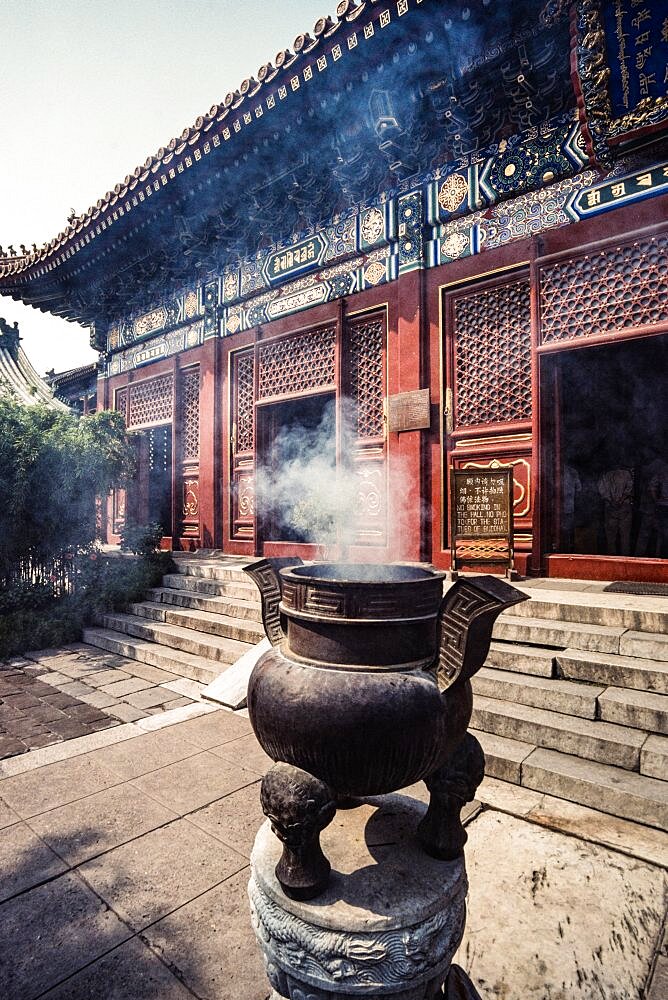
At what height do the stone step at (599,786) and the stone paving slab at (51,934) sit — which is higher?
the stone step at (599,786)

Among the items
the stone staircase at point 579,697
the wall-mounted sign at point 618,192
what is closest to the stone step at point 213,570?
the stone staircase at point 579,697

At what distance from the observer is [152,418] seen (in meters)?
10.2

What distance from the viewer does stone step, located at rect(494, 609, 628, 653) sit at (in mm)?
3666

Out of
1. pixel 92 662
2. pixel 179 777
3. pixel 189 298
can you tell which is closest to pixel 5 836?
pixel 179 777

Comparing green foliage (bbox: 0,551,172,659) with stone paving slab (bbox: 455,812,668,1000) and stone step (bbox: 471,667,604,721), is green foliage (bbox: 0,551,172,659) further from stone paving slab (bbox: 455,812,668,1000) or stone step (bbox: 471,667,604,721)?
stone paving slab (bbox: 455,812,668,1000)

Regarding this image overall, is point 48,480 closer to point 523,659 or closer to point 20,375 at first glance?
point 523,659

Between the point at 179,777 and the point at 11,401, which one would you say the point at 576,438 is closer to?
the point at 179,777

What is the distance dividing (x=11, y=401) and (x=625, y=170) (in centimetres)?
768

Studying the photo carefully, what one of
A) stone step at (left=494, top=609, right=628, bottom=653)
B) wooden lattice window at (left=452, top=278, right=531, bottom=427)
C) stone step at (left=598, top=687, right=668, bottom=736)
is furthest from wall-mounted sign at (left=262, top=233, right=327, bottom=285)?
stone step at (left=598, top=687, right=668, bottom=736)

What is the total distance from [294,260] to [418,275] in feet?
7.28

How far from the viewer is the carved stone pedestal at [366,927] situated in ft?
4.74

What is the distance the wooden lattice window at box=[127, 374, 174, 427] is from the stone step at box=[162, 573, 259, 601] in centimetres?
374

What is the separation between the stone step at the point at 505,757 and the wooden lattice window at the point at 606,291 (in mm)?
3993

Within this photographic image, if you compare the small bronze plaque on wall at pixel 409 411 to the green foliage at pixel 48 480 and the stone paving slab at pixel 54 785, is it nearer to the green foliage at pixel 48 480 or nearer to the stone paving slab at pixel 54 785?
the green foliage at pixel 48 480
